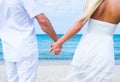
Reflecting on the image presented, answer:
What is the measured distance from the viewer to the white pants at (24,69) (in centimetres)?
316

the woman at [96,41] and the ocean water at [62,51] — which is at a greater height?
the woman at [96,41]

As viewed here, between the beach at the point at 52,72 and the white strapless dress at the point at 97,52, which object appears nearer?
the white strapless dress at the point at 97,52

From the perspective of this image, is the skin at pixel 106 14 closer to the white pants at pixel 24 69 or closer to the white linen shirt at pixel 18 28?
the white linen shirt at pixel 18 28

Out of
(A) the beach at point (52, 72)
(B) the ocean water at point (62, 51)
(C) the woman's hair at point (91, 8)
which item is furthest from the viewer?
(B) the ocean water at point (62, 51)

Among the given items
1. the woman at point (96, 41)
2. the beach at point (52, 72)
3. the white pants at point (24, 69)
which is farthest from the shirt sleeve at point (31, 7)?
the beach at point (52, 72)

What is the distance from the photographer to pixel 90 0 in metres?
2.90

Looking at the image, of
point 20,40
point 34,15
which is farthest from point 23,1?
Answer: point 20,40

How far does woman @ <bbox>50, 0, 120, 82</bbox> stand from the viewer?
2.87 m

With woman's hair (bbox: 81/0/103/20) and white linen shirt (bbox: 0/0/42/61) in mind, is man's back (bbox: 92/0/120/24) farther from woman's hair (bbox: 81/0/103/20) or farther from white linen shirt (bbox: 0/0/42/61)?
white linen shirt (bbox: 0/0/42/61)

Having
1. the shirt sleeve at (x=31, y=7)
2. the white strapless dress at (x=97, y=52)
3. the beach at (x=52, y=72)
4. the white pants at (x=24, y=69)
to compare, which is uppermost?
the shirt sleeve at (x=31, y=7)

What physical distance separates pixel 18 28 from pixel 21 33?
0.05m

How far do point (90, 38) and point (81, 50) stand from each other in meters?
0.11

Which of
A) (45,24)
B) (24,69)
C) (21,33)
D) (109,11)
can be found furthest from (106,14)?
(24,69)

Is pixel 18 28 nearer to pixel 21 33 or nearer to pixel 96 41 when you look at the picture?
pixel 21 33
